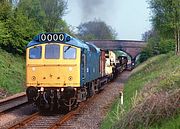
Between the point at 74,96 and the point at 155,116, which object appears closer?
the point at 155,116

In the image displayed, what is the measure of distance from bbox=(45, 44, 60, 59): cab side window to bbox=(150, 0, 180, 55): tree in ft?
78.7

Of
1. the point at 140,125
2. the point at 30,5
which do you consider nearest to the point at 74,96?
the point at 140,125

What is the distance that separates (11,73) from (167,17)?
17.5 metres

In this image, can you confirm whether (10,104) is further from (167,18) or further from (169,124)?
(167,18)

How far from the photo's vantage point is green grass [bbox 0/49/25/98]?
27.8 meters

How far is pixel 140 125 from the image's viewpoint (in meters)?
9.98

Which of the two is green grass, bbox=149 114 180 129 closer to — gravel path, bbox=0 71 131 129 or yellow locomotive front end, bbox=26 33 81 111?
gravel path, bbox=0 71 131 129

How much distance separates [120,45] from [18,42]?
5322 centimetres

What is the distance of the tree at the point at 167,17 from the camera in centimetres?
4116

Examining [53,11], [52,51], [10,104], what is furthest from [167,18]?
[52,51]

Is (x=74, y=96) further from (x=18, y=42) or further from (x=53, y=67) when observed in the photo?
(x=18, y=42)

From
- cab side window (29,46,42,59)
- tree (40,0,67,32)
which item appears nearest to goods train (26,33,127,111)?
cab side window (29,46,42,59)

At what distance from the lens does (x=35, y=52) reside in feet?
60.8

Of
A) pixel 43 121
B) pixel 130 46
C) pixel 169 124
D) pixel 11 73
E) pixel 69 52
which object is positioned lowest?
pixel 43 121
